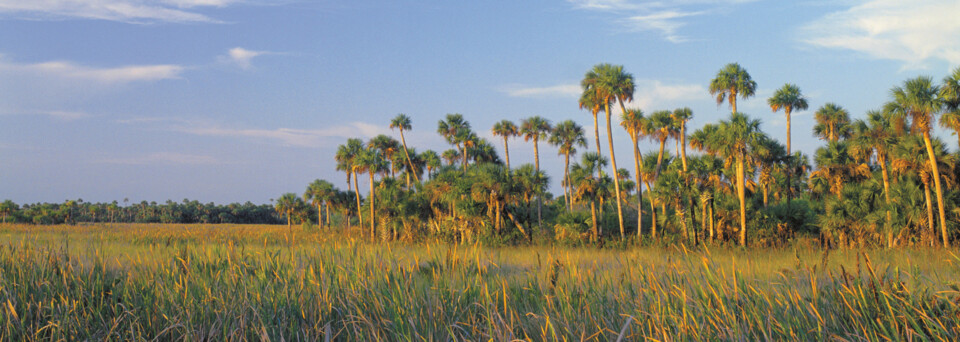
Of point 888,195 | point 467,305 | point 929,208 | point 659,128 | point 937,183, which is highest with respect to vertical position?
point 659,128

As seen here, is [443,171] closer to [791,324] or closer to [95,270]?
[95,270]

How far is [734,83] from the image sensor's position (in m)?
53.8

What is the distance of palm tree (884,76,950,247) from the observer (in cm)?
2852

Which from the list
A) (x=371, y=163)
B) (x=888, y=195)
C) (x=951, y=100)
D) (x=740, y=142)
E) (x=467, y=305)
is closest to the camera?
(x=467, y=305)

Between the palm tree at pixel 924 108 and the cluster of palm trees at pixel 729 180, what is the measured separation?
0.06 metres

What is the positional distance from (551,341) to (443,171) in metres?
42.0

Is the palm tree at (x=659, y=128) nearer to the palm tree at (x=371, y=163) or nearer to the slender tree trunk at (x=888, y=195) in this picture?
the slender tree trunk at (x=888, y=195)

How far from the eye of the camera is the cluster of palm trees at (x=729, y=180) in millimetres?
31438

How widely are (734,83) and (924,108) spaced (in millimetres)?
25788

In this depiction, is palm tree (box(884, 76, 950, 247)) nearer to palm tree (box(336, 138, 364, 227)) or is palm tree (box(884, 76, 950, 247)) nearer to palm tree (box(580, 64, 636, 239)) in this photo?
palm tree (box(580, 64, 636, 239))

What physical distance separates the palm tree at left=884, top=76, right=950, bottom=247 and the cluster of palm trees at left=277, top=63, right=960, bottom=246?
0.06 metres

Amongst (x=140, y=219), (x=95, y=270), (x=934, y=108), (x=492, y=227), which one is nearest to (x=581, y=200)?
(x=492, y=227)

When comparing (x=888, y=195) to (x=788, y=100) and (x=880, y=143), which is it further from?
(x=788, y=100)

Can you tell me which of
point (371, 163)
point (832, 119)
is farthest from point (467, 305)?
point (832, 119)
